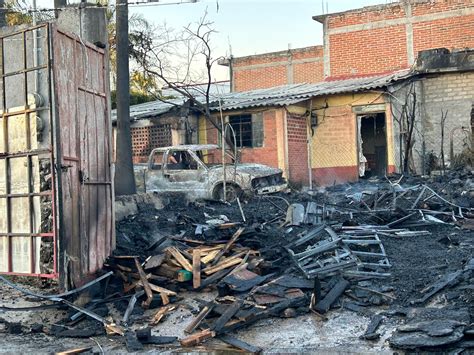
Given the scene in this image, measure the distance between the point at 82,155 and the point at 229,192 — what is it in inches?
314

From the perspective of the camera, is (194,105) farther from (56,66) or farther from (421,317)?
(421,317)

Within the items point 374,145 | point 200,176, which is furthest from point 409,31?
point 200,176

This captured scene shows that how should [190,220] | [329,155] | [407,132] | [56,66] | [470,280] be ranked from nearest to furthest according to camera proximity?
[470,280] → [56,66] → [190,220] → [407,132] → [329,155]

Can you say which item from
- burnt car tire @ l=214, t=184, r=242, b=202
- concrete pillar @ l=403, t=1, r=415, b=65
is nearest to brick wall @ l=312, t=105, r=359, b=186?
concrete pillar @ l=403, t=1, r=415, b=65

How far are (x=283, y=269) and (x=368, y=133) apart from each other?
791 inches

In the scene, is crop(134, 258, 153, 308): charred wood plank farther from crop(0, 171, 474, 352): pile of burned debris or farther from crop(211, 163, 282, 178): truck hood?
crop(211, 163, 282, 178): truck hood

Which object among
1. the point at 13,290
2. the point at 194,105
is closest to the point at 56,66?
the point at 13,290

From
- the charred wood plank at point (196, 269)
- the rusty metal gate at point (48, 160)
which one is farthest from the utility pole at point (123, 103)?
the charred wood plank at point (196, 269)

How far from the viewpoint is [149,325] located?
284 inches

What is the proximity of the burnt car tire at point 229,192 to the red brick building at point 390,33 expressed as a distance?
12.5 metres

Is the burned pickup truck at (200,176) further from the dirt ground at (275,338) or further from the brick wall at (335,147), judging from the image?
the dirt ground at (275,338)

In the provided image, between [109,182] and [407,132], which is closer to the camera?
[109,182]

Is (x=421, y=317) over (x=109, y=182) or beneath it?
beneath

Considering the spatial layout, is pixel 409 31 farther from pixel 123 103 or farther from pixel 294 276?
pixel 294 276
